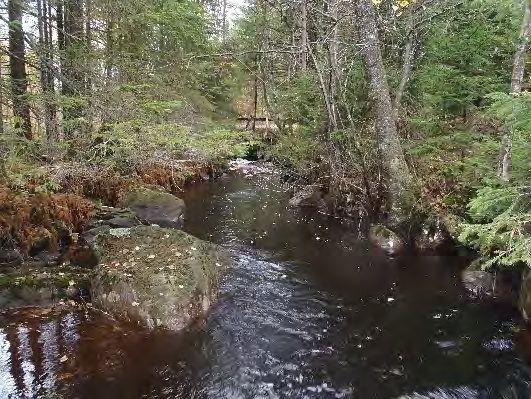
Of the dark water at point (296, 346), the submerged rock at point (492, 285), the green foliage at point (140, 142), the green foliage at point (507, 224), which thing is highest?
the green foliage at point (140, 142)

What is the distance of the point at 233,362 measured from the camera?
16.2ft

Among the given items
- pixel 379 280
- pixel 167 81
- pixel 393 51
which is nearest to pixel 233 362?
pixel 379 280

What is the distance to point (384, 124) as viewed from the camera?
9719 millimetres

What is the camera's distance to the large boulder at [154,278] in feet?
18.4

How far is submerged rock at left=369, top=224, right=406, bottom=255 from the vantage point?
8.98 metres

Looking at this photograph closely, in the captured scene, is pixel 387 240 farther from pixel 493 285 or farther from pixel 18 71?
pixel 18 71

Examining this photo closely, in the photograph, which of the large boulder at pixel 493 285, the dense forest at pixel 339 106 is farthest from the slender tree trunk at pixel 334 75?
the large boulder at pixel 493 285

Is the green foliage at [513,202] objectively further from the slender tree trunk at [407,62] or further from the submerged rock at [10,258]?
the submerged rock at [10,258]

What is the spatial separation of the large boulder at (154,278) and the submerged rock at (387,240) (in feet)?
13.0

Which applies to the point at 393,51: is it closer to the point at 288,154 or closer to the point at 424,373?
the point at 288,154

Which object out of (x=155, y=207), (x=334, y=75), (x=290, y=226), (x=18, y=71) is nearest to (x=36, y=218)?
(x=155, y=207)

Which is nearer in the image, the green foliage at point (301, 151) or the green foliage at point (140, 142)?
the green foliage at point (140, 142)

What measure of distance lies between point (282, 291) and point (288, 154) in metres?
6.70

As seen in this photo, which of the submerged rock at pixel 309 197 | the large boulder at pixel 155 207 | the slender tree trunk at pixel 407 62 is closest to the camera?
the slender tree trunk at pixel 407 62
